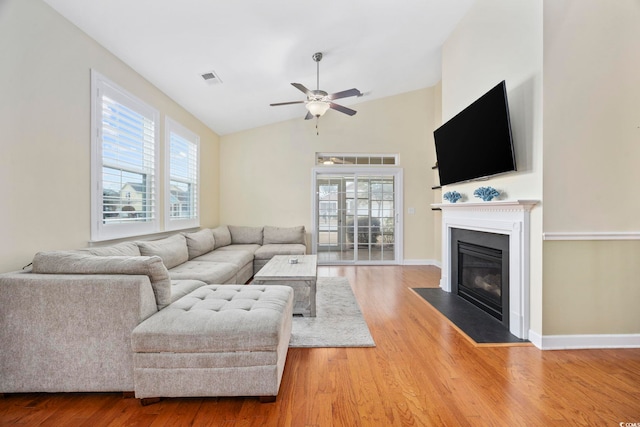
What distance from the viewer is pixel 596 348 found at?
2.36 meters

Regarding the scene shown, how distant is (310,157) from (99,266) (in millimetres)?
4601

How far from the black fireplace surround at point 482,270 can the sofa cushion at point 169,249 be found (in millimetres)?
3553

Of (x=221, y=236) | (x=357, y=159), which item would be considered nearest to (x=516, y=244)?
(x=357, y=159)

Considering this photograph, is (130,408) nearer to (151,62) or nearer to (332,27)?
(151,62)

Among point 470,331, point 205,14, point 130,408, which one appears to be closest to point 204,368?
point 130,408

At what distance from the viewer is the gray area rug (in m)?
2.41

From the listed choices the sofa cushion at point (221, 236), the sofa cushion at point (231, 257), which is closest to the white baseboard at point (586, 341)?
the sofa cushion at point (231, 257)

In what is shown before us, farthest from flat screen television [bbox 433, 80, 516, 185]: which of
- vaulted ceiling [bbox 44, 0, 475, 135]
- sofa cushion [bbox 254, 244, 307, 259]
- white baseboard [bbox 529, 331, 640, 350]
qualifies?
sofa cushion [bbox 254, 244, 307, 259]

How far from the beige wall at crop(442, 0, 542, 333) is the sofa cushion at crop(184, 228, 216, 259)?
12.3 feet

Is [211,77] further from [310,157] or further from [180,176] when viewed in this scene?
[310,157]

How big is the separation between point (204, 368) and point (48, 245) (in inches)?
65.3

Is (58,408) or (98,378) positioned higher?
(98,378)

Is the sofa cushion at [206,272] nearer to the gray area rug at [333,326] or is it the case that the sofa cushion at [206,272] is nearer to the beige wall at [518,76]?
the gray area rug at [333,326]

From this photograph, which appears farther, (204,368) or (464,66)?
(464,66)
